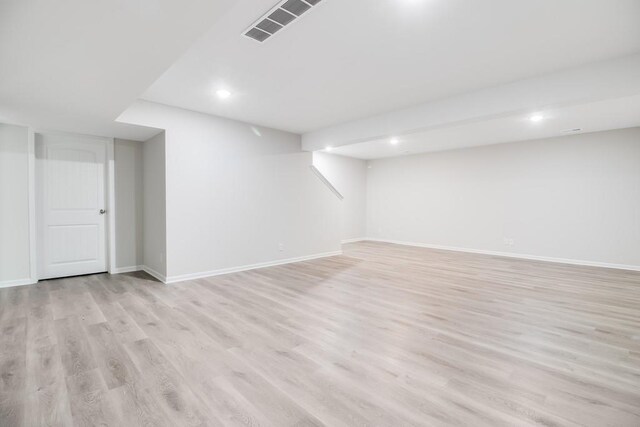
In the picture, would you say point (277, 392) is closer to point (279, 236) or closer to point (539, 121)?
point (279, 236)

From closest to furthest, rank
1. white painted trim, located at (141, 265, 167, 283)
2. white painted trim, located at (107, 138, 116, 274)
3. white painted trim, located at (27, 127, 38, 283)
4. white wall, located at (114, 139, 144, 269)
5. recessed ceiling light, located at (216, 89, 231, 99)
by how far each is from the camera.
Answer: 1. recessed ceiling light, located at (216, 89, 231, 99)
2. white painted trim, located at (27, 127, 38, 283)
3. white painted trim, located at (141, 265, 167, 283)
4. white painted trim, located at (107, 138, 116, 274)
5. white wall, located at (114, 139, 144, 269)

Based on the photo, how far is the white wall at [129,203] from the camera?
4.95 meters

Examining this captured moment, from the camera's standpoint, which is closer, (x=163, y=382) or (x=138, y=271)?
(x=163, y=382)

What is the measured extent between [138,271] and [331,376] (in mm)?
4393

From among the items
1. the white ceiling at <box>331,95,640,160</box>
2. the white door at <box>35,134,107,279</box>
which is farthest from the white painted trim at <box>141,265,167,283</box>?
the white ceiling at <box>331,95,640,160</box>

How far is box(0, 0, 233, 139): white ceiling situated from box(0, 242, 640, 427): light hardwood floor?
2.22m

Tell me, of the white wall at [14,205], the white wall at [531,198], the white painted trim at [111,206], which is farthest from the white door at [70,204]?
the white wall at [531,198]

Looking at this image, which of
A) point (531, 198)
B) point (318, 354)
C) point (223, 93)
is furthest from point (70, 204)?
point (531, 198)

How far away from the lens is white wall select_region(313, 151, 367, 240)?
8586 mm

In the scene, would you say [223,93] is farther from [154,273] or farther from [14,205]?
[14,205]

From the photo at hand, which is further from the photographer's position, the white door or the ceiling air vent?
the white door

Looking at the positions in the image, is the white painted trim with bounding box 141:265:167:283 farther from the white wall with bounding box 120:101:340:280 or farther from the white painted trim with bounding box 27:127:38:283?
the white painted trim with bounding box 27:127:38:283

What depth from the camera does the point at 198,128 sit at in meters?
4.55

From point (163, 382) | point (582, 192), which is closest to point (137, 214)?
point (163, 382)
